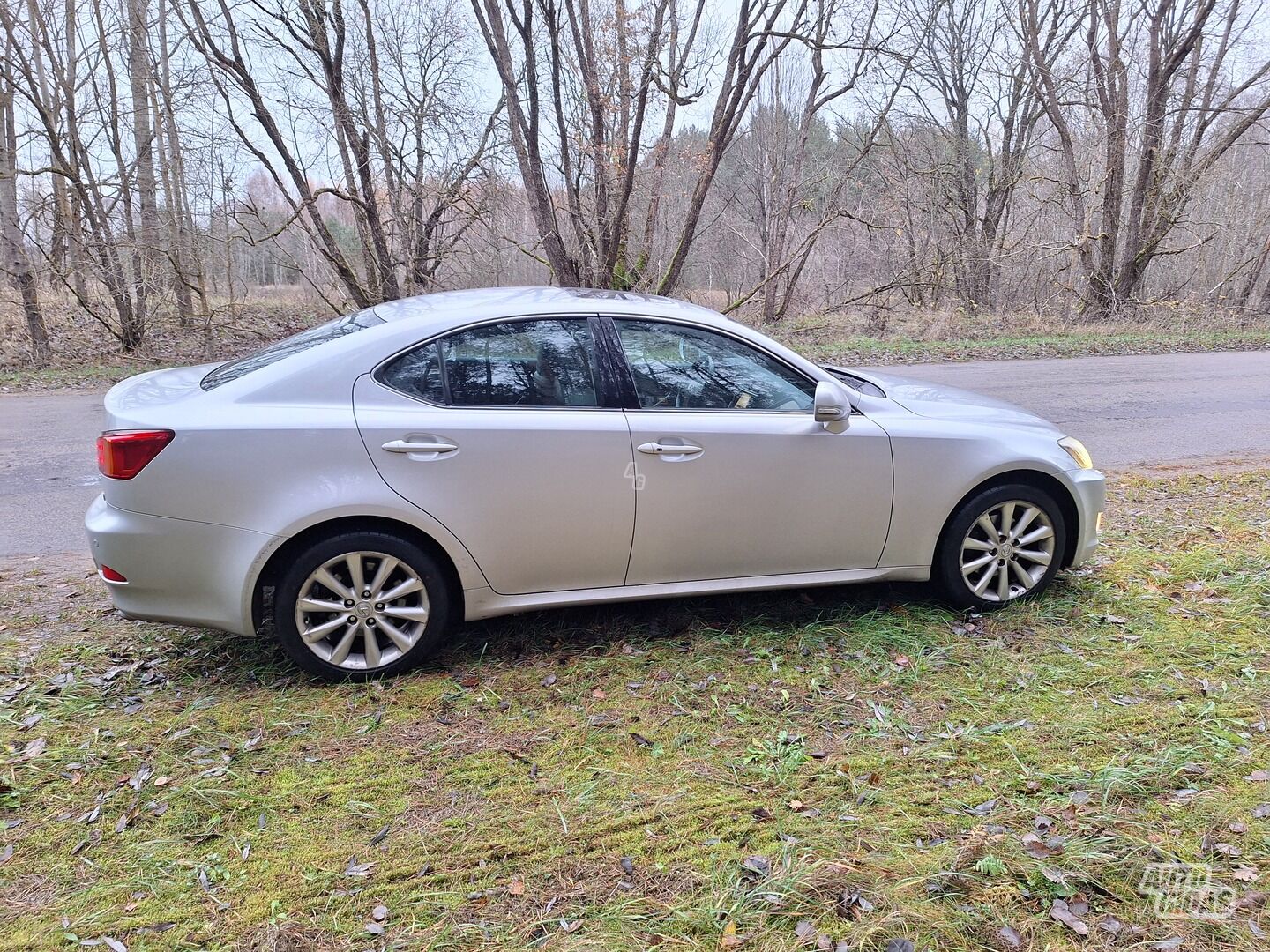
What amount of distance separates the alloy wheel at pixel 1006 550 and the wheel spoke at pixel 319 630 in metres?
3.07

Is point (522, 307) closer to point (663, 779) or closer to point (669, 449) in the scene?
point (669, 449)

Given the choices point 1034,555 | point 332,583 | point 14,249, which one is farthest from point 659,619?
point 14,249

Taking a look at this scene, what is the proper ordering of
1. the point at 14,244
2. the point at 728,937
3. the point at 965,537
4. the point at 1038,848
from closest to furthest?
the point at 728,937 → the point at 1038,848 → the point at 965,537 → the point at 14,244

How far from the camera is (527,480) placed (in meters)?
3.60

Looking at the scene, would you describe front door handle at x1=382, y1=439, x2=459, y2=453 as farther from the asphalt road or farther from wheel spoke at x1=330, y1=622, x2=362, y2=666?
the asphalt road

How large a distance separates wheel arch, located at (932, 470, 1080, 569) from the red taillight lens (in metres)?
3.65

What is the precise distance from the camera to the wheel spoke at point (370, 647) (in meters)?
3.58

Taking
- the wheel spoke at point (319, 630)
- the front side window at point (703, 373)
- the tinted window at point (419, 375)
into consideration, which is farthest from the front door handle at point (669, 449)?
the wheel spoke at point (319, 630)

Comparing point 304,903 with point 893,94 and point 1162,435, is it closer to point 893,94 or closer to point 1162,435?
point 1162,435

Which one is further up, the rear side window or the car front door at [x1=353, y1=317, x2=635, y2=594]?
the rear side window

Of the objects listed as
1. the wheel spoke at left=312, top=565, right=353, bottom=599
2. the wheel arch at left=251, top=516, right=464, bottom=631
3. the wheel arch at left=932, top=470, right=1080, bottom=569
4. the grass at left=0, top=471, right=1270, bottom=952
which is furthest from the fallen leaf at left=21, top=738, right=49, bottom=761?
the wheel arch at left=932, top=470, right=1080, bottom=569

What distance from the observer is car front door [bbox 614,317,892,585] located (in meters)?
3.76

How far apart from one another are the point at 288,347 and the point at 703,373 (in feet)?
6.56

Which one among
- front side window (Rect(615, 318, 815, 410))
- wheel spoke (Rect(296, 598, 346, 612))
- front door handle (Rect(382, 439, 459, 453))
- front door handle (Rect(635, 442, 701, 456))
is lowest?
wheel spoke (Rect(296, 598, 346, 612))
